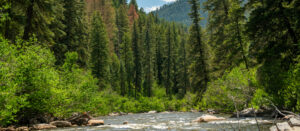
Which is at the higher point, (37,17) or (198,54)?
(37,17)

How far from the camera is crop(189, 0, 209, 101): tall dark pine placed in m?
24.5

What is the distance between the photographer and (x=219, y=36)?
76.4 feet

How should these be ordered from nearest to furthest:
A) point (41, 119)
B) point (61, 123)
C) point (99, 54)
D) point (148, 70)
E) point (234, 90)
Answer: point (61, 123) → point (41, 119) → point (234, 90) → point (99, 54) → point (148, 70)

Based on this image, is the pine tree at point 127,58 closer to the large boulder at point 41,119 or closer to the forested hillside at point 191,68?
the forested hillside at point 191,68

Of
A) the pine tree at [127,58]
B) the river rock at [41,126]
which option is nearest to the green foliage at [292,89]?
the river rock at [41,126]

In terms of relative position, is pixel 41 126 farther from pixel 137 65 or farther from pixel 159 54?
pixel 159 54

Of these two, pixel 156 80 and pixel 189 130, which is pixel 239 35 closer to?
pixel 189 130

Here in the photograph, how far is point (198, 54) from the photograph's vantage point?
995 inches

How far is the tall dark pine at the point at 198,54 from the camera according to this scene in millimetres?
24477

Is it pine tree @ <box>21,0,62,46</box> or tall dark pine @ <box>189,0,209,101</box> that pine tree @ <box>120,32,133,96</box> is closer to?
tall dark pine @ <box>189,0,209,101</box>

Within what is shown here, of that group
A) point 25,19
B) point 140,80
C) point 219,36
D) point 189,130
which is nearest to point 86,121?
point 189,130

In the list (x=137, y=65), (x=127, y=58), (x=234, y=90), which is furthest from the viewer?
(x=137, y=65)

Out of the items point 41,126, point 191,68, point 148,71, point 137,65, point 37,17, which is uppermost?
point 37,17

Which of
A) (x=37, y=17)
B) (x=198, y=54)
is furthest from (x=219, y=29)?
(x=37, y=17)
